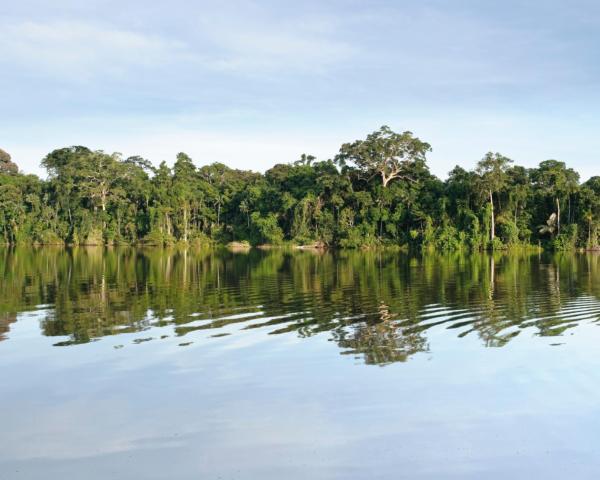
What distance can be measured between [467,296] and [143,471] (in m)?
14.2

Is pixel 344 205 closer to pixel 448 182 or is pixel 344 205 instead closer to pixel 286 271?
pixel 448 182

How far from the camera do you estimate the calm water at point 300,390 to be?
625 centimetres

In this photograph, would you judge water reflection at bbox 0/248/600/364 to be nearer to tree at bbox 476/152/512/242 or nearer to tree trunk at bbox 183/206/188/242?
tree at bbox 476/152/512/242

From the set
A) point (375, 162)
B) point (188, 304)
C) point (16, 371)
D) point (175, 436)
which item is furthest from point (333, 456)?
point (375, 162)

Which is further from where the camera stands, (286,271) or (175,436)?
(286,271)

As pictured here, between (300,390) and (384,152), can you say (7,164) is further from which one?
(300,390)

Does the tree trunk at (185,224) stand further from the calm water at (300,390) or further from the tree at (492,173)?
the calm water at (300,390)

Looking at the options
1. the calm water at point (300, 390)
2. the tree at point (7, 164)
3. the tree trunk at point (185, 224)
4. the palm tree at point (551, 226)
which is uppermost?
the tree at point (7, 164)

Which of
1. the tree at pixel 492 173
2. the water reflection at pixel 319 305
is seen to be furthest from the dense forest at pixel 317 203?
the water reflection at pixel 319 305

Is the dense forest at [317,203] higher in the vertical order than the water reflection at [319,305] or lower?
higher

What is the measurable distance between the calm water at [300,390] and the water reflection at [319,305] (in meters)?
0.10

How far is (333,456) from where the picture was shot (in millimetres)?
6348

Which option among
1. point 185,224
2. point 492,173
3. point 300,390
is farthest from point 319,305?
point 185,224

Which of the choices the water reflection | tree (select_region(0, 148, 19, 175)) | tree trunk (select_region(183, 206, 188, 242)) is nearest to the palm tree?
the water reflection
